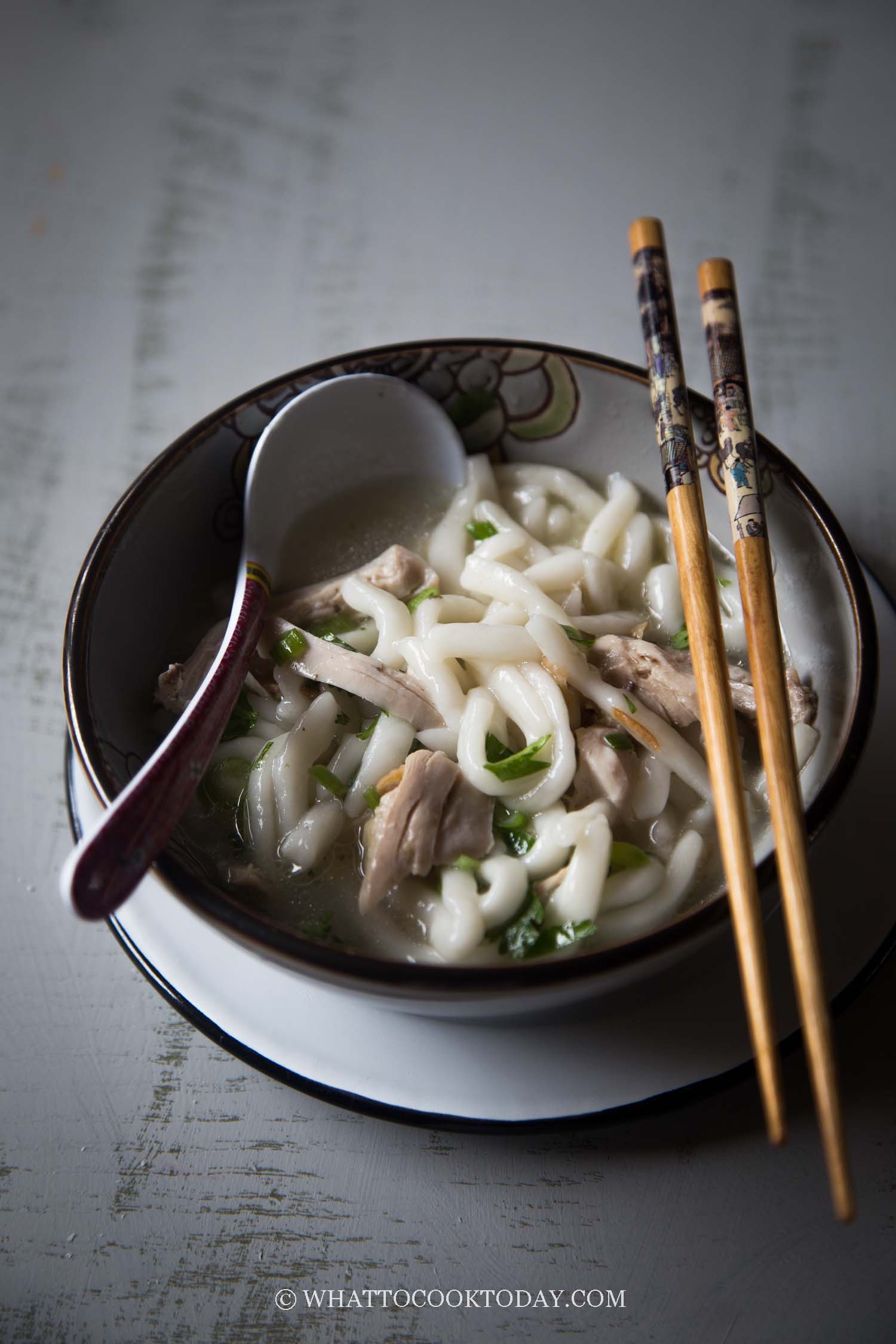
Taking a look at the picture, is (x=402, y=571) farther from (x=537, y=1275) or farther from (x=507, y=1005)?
(x=537, y=1275)

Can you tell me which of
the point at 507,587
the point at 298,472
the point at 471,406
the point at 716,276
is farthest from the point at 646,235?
the point at 298,472

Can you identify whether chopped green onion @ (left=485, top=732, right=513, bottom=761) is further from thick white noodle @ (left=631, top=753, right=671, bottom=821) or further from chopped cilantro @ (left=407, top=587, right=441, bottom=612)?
chopped cilantro @ (left=407, top=587, right=441, bottom=612)

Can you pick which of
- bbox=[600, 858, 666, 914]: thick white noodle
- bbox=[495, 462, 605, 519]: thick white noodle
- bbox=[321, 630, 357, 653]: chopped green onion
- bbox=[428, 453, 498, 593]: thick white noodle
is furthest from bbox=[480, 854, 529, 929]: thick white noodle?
bbox=[495, 462, 605, 519]: thick white noodle

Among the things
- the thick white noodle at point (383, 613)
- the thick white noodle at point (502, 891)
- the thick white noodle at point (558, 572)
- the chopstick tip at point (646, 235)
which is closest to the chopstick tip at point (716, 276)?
the chopstick tip at point (646, 235)

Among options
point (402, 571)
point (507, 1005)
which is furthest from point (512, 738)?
point (507, 1005)

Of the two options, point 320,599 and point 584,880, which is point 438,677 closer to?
point 320,599

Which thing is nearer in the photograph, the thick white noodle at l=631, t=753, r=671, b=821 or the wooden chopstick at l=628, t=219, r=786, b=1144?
the wooden chopstick at l=628, t=219, r=786, b=1144
